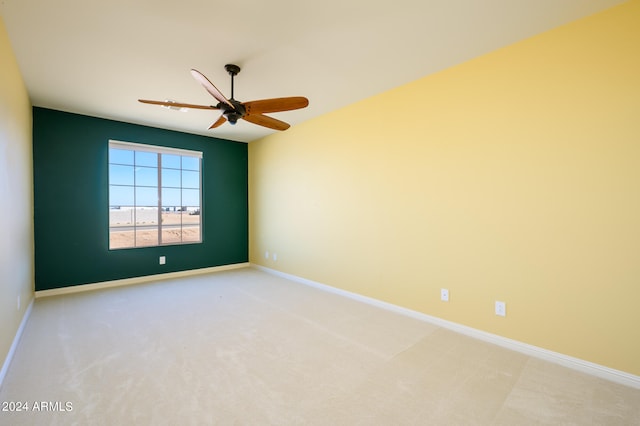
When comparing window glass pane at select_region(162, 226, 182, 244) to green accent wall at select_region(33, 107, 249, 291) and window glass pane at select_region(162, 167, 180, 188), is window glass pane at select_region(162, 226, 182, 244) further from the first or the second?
window glass pane at select_region(162, 167, 180, 188)

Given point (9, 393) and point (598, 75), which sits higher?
point (598, 75)

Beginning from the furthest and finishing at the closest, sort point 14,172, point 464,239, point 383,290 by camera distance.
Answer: point 383,290 < point 464,239 < point 14,172

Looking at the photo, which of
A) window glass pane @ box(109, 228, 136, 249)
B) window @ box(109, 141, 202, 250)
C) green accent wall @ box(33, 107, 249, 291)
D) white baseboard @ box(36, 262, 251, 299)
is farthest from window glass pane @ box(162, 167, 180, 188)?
white baseboard @ box(36, 262, 251, 299)

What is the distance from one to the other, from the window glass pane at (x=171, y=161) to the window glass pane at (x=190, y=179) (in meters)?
0.18

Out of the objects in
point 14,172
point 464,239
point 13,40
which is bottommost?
point 464,239

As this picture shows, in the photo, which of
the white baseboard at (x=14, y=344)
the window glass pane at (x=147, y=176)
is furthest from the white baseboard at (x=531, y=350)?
the window glass pane at (x=147, y=176)

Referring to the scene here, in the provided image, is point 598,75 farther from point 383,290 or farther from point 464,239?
point 383,290

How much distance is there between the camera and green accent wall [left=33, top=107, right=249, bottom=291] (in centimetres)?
401

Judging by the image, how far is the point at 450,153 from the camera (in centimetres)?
293

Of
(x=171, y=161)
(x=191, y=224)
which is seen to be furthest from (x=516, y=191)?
(x=171, y=161)

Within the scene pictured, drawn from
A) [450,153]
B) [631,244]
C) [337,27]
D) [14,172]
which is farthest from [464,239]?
[14,172]

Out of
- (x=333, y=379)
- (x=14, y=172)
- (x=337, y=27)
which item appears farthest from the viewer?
(x=14, y=172)

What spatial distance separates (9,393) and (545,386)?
3520 millimetres

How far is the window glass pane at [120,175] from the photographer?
182 inches
